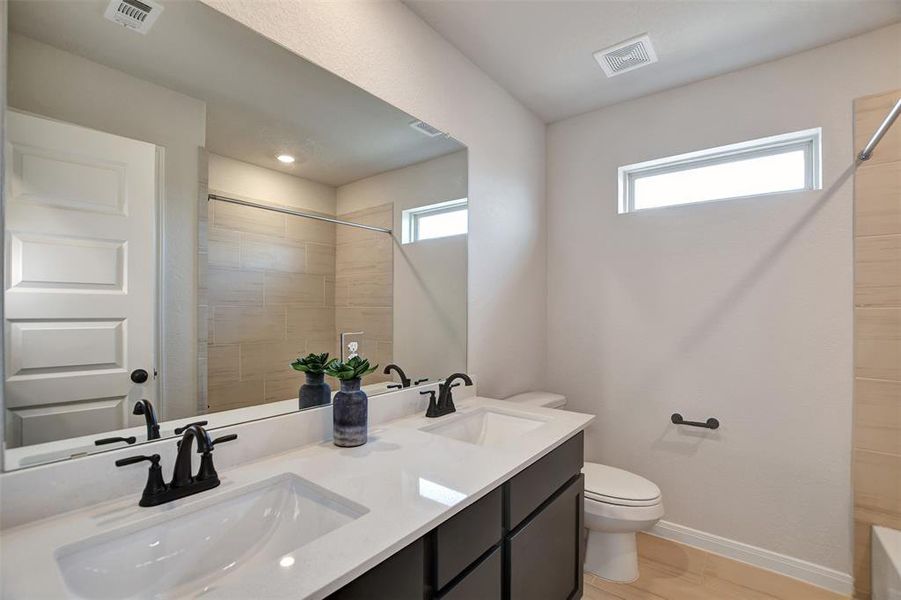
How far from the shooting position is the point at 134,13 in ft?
3.23

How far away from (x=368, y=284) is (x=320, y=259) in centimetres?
24

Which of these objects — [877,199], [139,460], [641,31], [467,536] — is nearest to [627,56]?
[641,31]

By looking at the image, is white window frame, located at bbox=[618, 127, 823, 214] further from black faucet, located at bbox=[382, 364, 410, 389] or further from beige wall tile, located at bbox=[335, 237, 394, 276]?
black faucet, located at bbox=[382, 364, 410, 389]

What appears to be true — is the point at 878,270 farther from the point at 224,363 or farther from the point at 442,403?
the point at 224,363

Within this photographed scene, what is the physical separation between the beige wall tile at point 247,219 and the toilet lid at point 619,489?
1.77 metres

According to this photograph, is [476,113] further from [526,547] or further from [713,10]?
[526,547]

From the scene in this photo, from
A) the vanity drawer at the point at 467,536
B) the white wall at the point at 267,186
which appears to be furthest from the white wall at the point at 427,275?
the vanity drawer at the point at 467,536

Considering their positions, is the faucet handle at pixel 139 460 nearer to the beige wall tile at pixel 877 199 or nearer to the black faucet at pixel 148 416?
the black faucet at pixel 148 416

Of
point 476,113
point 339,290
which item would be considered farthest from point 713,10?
point 339,290

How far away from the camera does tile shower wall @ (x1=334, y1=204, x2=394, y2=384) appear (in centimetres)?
155

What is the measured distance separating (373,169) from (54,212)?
1.01m

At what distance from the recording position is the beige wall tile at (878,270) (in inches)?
69.1

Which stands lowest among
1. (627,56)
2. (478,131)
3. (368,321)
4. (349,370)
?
(349,370)

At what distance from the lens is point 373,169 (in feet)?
5.45
